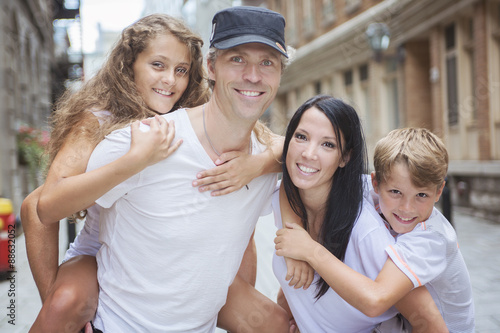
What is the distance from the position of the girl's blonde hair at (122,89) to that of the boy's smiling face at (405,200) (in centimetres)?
115

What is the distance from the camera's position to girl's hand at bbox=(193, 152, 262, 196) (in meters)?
1.98

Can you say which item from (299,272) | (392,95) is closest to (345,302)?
(299,272)

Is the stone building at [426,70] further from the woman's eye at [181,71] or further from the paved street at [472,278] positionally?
the woman's eye at [181,71]

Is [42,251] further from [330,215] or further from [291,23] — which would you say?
[291,23]

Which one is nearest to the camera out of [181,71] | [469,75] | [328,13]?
[181,71]

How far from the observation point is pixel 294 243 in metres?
2.15

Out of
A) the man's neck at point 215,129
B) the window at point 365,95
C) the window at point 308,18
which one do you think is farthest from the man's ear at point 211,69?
the window at point 308,18

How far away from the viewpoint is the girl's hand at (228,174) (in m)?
1.98

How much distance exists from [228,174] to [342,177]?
23.4 inches

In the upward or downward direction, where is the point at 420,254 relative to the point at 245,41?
downward

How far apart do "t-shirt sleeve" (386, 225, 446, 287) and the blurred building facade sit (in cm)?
486

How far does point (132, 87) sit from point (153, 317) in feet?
3.78

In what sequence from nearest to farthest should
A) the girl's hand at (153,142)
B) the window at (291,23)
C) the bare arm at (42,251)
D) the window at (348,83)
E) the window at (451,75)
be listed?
1. the girl's hand at (153,142)
2. the bare arm at (42,251)
3. the window at (451,75)
4. the window at (348,83)
5. the window at (291,23)

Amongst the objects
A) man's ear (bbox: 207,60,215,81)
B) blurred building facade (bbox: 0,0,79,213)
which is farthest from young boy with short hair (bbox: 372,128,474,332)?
blurred building facade (bbox: 0,0,79,213)
